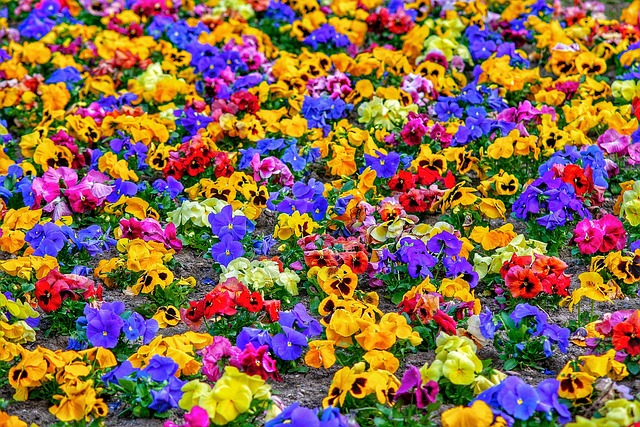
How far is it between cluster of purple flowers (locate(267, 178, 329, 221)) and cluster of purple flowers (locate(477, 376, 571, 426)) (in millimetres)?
1754

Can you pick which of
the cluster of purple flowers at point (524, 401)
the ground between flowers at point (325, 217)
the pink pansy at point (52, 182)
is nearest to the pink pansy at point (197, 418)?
the ground between flowers at point (325, 217)

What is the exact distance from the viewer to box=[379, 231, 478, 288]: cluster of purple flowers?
467 centimetres

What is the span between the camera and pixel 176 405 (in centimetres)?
390

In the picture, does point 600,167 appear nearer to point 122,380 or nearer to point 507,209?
point 507,209

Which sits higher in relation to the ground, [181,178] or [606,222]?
[606,222]

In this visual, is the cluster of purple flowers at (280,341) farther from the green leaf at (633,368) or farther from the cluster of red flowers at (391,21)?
the cluster of red flowers at (391,21)

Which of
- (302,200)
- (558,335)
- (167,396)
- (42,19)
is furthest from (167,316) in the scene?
(42,19)

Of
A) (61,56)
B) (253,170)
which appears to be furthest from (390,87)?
(61,56)

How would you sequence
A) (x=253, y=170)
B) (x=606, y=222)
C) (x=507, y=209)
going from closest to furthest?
(x=606, y=222), (x=507, y=209), (x=253, y=170)

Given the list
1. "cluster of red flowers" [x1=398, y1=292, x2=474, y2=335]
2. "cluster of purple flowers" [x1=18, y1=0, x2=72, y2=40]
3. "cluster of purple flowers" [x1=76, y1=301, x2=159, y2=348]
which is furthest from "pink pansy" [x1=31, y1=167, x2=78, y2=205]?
"cluster of purple flowers" [x1=18, y1=0, x2=72, y2=40]

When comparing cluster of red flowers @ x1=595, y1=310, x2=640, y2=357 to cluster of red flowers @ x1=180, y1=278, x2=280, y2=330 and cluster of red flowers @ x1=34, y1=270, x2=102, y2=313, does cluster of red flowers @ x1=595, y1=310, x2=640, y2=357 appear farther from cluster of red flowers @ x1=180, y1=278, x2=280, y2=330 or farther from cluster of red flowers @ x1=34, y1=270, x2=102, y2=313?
cluster of red flowers @ x1=34, y1=270, x2=102, y2=313

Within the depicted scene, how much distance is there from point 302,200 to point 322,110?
4.03ft

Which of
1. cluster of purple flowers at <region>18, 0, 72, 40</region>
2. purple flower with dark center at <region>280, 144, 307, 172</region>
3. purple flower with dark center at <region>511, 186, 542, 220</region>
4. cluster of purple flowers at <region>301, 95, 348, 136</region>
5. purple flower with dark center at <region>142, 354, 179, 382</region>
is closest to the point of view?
purple flower with dark center at <region>142, 354, 179, 382</region>

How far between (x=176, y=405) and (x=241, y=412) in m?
0.32
